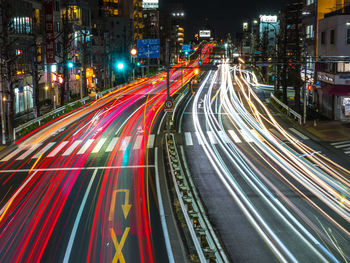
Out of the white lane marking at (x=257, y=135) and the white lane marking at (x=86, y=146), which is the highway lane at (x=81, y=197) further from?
the white lane marking at (x=257, y=135)

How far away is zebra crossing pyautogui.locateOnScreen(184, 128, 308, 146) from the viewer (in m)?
31.6

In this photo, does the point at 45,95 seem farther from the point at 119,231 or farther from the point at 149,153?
the point at 119,231

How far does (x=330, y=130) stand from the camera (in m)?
35.8

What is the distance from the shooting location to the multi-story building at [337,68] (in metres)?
38.5

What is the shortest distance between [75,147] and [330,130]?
66.4ft

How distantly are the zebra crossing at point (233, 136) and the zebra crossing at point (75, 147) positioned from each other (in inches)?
118

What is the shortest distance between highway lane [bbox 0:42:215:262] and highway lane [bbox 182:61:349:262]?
275 cm

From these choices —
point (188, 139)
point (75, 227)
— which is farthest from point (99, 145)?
point (75, 227)

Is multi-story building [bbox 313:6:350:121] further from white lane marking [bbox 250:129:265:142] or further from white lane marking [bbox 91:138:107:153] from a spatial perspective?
white lane marking [bbox 91:138:107:153]

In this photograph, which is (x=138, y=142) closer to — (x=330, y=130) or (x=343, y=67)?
(x=330, y=130)

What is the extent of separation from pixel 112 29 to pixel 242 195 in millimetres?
88472

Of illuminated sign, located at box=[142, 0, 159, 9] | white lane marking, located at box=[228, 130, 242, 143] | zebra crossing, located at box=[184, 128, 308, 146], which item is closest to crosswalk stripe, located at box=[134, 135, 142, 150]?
zebra crossing, located at box=[184, 128, 308, 146]

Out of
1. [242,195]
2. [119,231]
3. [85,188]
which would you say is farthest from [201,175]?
[119,231]

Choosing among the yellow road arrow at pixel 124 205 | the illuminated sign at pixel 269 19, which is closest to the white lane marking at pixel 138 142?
the yellow road arrow at pixel 124 205
